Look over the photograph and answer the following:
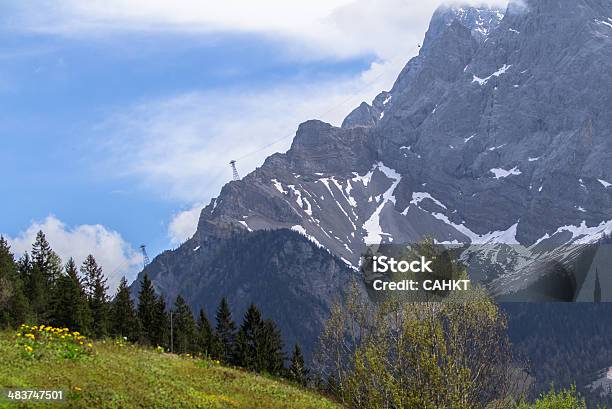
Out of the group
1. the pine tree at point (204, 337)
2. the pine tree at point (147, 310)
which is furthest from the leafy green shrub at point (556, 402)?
the pine tree at point (147, 310)

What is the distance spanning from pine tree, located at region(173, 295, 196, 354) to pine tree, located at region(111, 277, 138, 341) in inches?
293

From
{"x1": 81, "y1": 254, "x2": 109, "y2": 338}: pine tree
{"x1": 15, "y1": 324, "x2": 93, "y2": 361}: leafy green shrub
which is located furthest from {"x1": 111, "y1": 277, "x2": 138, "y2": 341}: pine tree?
{"x1": 15, "y1": 324, "x2": 93, "y2": 361}: leafy green shrub

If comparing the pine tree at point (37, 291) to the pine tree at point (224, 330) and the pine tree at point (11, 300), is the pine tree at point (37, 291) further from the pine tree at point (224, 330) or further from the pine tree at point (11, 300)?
the pine tree at point (224, 330)

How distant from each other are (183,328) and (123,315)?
1279cm

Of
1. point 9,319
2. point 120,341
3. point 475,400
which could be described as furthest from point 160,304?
point 475,400

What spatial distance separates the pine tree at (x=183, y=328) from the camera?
114938mm

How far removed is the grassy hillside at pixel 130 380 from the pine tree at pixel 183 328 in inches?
3124

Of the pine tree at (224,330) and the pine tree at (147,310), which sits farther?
the pine tree at (147,310)

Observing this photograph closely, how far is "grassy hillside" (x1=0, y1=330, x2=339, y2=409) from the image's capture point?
24.6 m

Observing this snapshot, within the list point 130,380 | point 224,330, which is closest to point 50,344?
point 130,380

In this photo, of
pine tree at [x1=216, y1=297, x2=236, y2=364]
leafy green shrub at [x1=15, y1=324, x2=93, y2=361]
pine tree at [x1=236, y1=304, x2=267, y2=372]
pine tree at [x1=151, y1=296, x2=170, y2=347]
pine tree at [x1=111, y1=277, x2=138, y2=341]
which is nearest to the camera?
leafy green shrub at [x1=15, y1=324, x2=93, y2=361]

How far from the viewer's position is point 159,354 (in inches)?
1468

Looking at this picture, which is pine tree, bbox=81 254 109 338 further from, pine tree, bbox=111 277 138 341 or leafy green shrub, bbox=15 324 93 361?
leafy green shrub, bbox=15 324 93 361

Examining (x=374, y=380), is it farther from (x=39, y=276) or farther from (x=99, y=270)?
(x=99, y=270)
